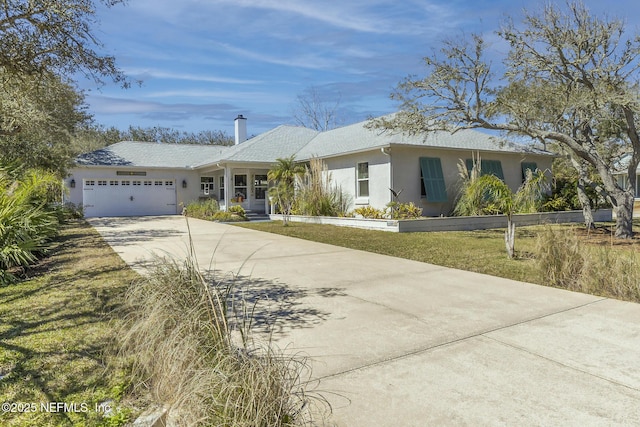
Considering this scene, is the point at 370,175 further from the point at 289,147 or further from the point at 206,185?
the point at 206,185

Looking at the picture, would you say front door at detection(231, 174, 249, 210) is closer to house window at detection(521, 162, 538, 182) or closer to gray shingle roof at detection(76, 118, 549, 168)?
gray shingle roof at detection(76, 118, 549, 168)

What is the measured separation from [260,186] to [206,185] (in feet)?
16.1

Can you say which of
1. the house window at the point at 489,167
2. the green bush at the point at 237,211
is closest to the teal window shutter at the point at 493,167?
the house window at the point at 489,167

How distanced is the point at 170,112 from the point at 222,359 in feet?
166

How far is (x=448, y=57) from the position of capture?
11891 millimetres

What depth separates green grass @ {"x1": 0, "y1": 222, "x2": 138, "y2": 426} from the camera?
9.41ft

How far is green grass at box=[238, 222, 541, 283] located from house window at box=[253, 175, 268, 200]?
8189mm

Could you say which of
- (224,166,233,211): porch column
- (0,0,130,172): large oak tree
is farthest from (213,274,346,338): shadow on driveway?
(224,166,233,211): porch column

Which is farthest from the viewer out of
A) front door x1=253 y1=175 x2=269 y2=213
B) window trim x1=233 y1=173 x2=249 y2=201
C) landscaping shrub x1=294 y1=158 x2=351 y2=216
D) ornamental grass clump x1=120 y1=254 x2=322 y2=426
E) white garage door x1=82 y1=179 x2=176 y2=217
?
white garage door x1=82 y1=179 x2=176 y2=217

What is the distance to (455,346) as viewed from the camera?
3865mm

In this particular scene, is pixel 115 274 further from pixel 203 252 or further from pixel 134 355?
pixel 134 355

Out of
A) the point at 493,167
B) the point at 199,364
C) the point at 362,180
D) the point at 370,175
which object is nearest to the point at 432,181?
the point at 370,175

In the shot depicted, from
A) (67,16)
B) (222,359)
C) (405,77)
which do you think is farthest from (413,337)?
(405,77)

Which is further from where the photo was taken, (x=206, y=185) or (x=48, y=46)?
(x=206, y=185)
